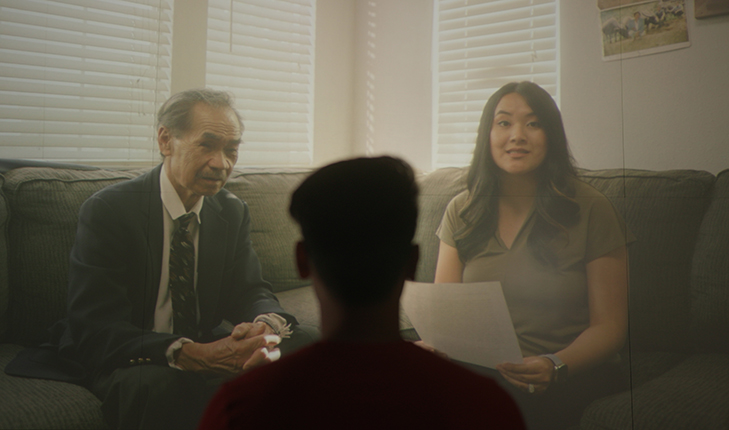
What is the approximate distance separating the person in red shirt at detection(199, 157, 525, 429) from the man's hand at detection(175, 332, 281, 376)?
0.99m

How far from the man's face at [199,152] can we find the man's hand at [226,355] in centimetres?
42

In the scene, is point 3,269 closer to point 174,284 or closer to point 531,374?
point 174,284


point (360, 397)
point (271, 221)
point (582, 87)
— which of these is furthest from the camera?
point (271, 221)

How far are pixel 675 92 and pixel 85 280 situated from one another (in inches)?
65.7

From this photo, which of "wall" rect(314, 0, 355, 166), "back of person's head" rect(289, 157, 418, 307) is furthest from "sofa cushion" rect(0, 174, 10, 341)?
"back of person's head" rect(289, 157, 418, 307)

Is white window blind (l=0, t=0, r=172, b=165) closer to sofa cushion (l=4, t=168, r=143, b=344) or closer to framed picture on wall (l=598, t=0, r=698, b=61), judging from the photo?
sofa cushion (l=4, t=168, r=143, b=344)

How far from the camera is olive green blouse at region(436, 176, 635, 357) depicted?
1.37m

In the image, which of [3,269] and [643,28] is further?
[3,269]

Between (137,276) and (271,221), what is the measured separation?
42 cm

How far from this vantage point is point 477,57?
1.50m

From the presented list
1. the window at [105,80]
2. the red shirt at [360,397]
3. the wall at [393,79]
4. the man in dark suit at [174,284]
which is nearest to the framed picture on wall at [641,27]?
the wall at [393,79]

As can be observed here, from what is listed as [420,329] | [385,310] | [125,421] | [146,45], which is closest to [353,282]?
[385,310]

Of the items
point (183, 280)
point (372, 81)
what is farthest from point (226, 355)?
point (372, 81)

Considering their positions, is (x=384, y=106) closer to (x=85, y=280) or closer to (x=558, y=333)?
(x=558, y=333)
